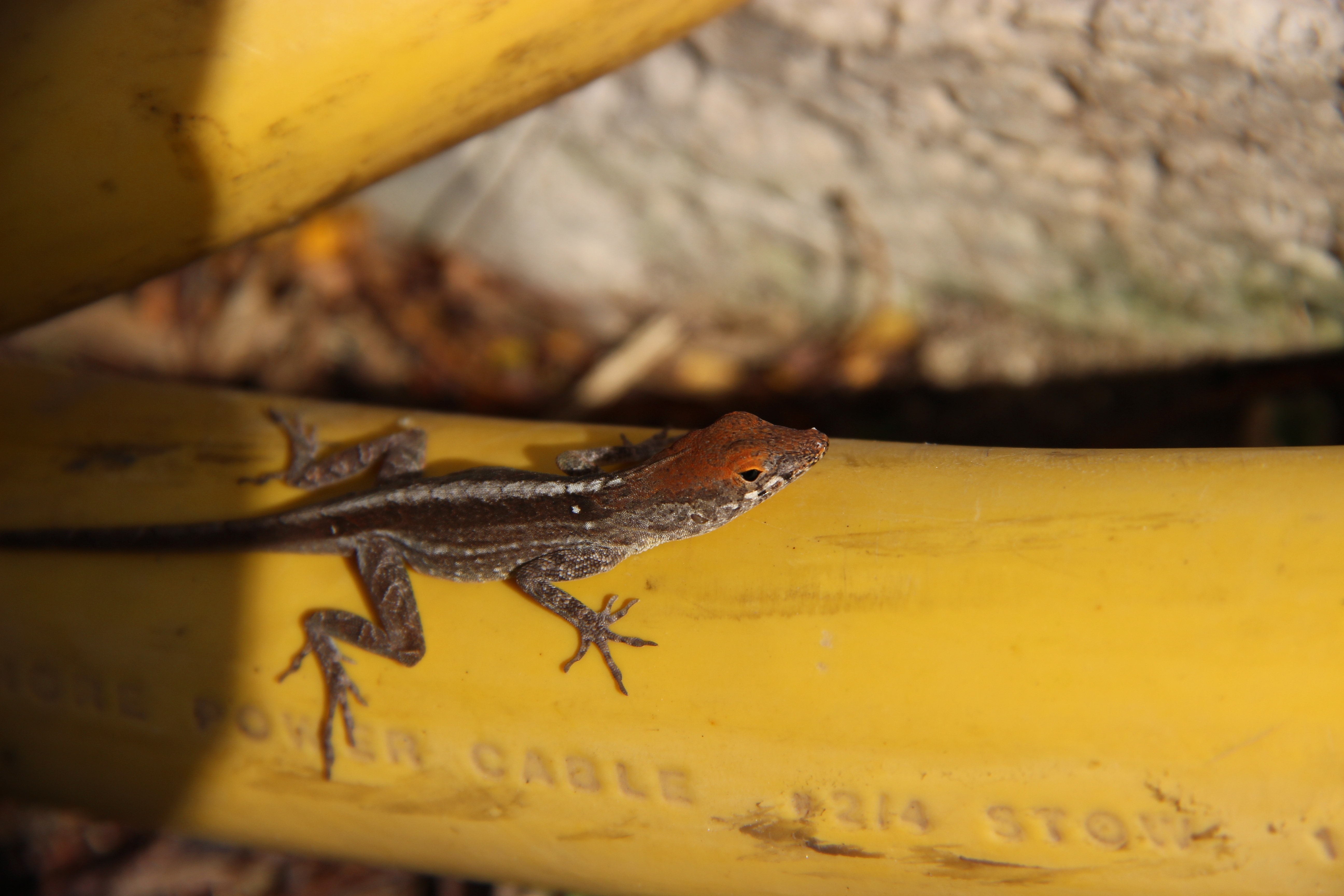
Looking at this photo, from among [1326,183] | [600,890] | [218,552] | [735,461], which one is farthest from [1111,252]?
[218,552]

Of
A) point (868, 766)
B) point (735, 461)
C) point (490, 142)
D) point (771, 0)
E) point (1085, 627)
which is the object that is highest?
point (490, 142)

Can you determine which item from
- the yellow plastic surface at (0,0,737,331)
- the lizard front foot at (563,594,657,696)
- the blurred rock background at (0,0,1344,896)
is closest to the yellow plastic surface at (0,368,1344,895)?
the lizard front foot at (563,594,657,696)

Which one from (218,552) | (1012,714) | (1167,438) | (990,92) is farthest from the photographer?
(1167,438)

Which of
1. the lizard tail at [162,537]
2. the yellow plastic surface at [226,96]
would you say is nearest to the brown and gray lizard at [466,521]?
the lizard tail at [162,537]

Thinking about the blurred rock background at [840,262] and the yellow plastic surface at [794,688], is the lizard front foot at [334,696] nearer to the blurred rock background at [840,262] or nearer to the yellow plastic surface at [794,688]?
the yellow plastic surface at [794,688]

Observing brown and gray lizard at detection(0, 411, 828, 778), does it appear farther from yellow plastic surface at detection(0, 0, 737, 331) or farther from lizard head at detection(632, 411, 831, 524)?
yellow plastic surface at detection(0, 0, 737, 331)

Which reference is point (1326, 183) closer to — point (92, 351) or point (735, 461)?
point (735, 461)
